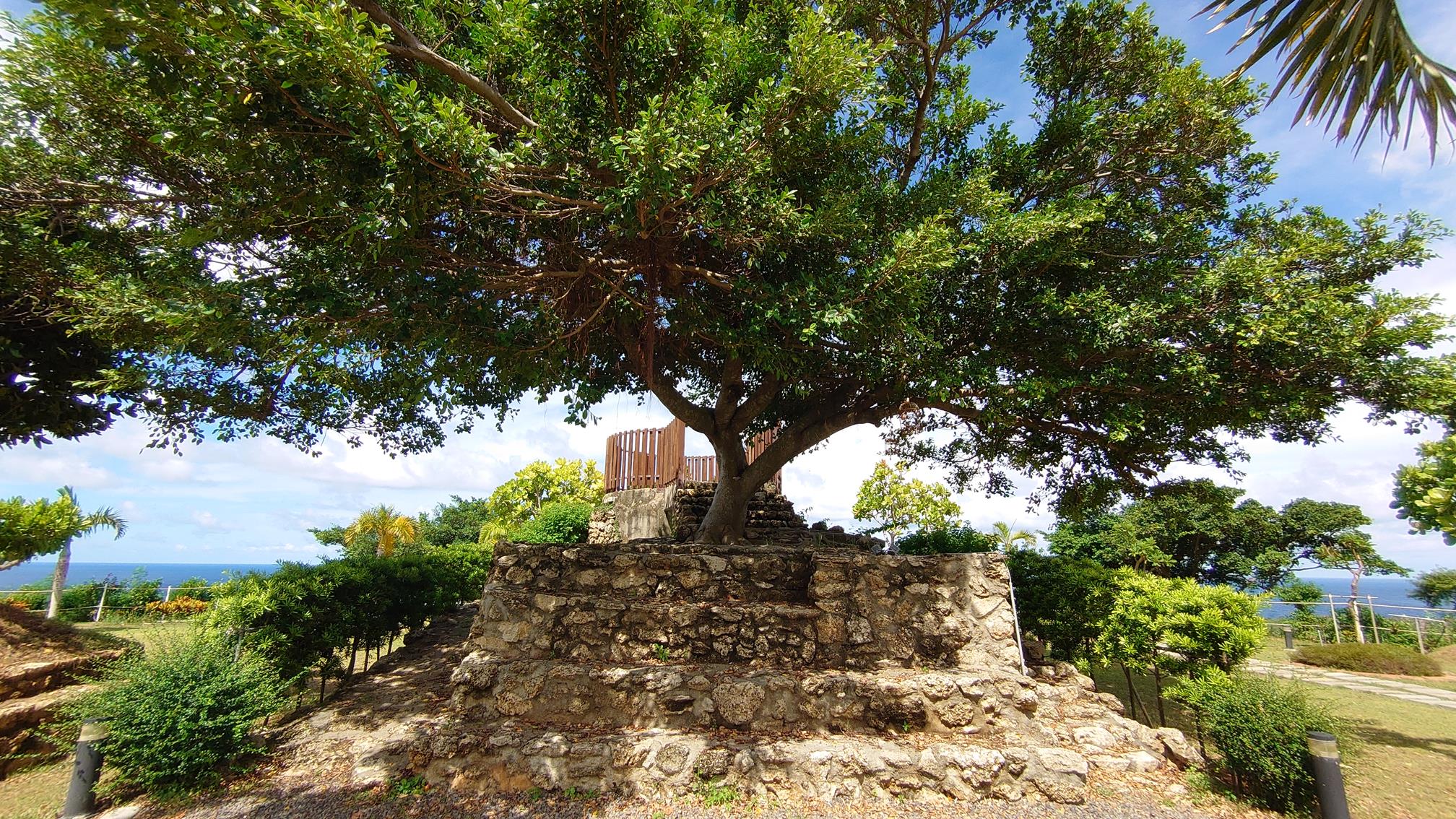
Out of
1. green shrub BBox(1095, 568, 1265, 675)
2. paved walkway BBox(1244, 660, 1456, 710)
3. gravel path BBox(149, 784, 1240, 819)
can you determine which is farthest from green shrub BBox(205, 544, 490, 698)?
paved walkway BBox(1244, 660, 1456, 710)

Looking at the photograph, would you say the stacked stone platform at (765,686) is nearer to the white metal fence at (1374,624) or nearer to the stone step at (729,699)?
the stone step at (729,699)

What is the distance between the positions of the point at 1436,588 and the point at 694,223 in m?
31.0

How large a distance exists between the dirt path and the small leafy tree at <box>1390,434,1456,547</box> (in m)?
3.20

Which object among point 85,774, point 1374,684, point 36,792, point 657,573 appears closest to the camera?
point 85,774

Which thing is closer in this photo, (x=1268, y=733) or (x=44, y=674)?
(x=1268, y=733)

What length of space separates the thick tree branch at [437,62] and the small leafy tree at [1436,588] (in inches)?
1254

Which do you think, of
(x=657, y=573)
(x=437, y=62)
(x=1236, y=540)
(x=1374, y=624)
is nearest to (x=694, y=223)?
(x=437, y=62)

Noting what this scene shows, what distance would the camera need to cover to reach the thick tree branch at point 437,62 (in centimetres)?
546

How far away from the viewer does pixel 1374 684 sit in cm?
1146

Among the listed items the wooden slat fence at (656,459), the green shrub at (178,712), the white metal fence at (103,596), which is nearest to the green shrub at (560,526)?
the wooden slat fence at (656,459)

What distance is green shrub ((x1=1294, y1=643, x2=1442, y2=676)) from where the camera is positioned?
12758 mm

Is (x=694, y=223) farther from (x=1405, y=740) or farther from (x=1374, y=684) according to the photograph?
(x=1374, y=684)

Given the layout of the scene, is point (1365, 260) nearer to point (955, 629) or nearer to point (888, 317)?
point (888, 317)

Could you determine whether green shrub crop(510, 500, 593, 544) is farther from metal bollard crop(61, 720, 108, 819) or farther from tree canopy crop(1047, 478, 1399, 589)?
tree canopy crop(1047, 478, 1399, 589)
